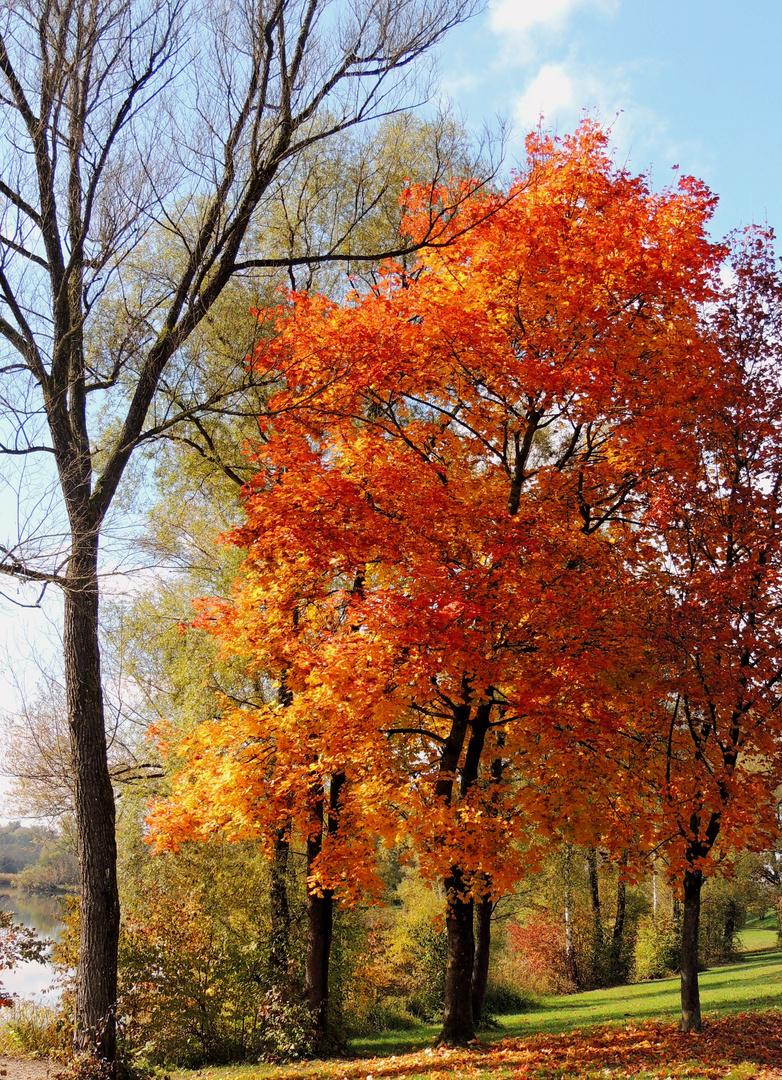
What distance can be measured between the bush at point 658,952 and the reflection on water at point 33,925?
58.4ft

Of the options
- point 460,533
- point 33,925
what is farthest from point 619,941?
point 33,925

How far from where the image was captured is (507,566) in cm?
948

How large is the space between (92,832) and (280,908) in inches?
249

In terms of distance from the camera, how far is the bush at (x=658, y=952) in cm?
2445

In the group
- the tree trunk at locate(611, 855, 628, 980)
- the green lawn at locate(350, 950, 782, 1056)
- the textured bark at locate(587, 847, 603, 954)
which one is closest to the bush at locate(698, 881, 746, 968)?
the tree trunk at locate(611, 855, 628, 980)

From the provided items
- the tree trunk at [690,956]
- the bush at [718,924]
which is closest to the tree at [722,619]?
the tree trunk at [690,956]

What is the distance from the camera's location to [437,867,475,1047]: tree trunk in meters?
10.5

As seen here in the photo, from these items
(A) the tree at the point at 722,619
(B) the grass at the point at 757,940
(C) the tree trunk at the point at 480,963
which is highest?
(A) the tree at the point at 722,619

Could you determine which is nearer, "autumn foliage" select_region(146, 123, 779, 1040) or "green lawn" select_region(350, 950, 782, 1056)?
"autumn foliage" select_region(146, 123, 779, 1040)

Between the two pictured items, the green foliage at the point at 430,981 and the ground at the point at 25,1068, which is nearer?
the ground at the point at 25,1068

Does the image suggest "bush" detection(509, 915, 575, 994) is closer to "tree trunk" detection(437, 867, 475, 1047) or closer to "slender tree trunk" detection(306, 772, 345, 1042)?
"slender tree trunk" detection(306, 772, 345, 1042)

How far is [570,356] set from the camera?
10344mm

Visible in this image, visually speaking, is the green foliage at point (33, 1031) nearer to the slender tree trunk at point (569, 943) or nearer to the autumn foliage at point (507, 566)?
the autumn foliage at point (507, 566)

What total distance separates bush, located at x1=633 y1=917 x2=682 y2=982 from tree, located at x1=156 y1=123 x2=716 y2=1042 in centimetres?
1714
